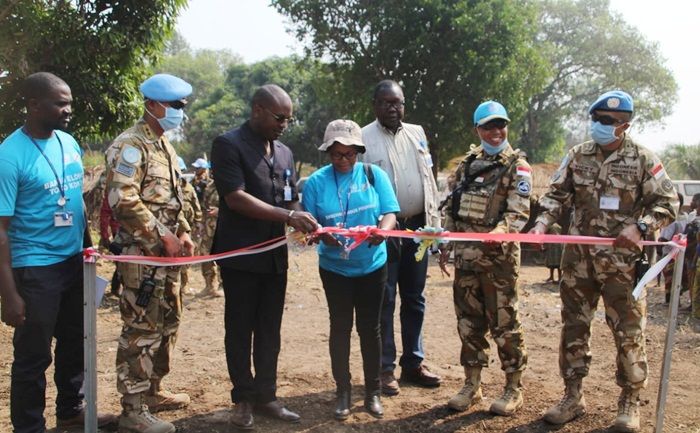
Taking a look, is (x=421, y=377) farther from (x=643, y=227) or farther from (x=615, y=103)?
(x=615, y=103)

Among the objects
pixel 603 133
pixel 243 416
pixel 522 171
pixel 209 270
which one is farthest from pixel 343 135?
pixel 209 270

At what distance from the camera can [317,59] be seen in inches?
786

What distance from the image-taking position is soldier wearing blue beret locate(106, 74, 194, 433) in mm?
3930

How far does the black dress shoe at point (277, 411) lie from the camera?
14.7ft

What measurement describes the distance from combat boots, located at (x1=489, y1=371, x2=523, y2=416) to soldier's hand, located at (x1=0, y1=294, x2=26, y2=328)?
320 cm

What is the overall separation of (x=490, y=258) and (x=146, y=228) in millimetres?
2366

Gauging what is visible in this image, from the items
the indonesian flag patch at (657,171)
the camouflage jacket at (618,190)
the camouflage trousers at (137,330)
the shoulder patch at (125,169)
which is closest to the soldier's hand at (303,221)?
the camouflage trousers at (137,330)

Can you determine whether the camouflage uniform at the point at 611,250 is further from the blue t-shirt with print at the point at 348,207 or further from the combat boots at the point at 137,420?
the combat boots at the point at 137,420

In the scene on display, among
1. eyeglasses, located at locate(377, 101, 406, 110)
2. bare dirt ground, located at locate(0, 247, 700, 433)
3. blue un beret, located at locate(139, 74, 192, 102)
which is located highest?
eyeglasses, located at locate(377, 101, 406, 110)

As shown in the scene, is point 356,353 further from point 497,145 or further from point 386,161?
point 497,145

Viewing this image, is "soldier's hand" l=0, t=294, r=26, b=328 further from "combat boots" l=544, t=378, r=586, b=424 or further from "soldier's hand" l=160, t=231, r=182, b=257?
"combat boots" l=544, t=378, r=586, b=424

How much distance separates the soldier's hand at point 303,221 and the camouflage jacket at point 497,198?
1213 mm

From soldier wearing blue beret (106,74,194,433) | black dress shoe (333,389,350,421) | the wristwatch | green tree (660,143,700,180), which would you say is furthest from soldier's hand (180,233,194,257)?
green tree (660,143,700,180)

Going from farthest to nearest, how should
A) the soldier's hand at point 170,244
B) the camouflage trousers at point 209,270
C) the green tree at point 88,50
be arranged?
the camouflage trousers at point 209,270 < the green tree at point 88,50 < the soldier's hand at point 170,244
